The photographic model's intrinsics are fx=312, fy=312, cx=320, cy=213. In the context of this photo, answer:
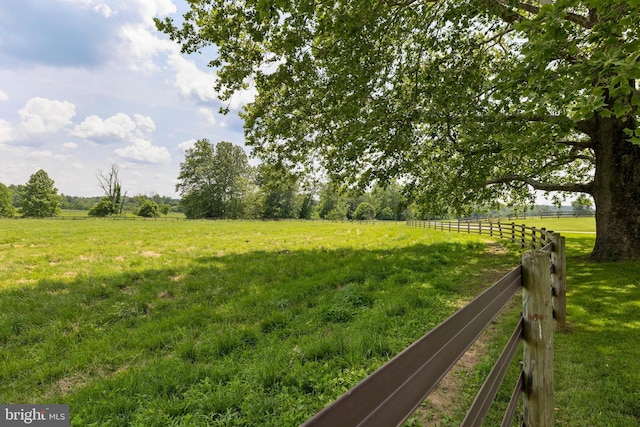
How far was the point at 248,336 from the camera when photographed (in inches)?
208

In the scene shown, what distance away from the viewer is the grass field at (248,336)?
3.53m

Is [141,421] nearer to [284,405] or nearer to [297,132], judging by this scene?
[284,405]

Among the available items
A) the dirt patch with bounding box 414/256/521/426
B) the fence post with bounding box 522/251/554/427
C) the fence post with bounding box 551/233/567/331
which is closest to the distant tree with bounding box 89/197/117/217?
the dirt patch with bounding box 414/256/521/426

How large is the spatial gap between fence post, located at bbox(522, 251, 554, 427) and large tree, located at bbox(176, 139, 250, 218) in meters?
68.9

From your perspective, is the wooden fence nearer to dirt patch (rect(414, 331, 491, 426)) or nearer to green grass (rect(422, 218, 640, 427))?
dirt patch (rect(414, 331, 491, 426))

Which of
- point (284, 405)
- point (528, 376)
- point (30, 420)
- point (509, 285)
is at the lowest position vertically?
point (30, 420)

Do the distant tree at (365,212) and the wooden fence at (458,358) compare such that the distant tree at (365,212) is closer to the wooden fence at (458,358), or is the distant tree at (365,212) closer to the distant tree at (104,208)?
the distant tree at (104,208)

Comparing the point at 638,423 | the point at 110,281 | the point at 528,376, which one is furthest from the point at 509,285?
the point at 110,281

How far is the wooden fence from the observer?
34.4 inches

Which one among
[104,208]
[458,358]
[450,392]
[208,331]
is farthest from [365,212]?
[458,358]

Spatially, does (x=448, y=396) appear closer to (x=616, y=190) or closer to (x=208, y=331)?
(x=208, y=331)

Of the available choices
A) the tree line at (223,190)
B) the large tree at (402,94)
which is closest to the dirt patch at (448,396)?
the large tree at (402,94)

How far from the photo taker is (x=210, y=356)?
185 inches

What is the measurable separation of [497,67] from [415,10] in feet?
12.9
